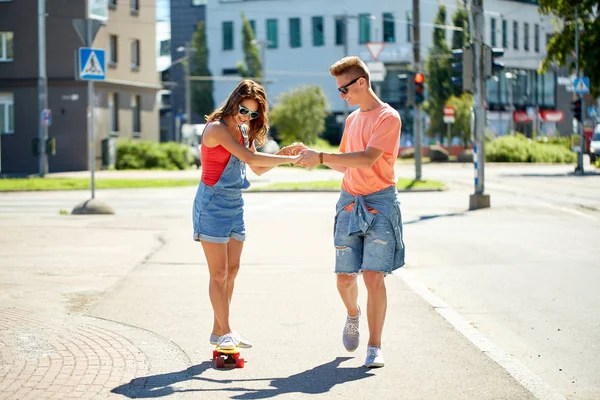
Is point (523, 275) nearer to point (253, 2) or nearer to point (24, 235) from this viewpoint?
point (24, 235)

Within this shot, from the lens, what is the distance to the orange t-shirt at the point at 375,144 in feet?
21.6

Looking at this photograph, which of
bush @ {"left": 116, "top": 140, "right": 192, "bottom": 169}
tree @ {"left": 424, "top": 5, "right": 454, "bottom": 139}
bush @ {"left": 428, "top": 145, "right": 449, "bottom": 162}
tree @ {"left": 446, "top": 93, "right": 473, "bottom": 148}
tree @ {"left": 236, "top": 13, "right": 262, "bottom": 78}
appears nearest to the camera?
bush @ {"left": 116, "top": 140, "right": 192, "bottom": 169}

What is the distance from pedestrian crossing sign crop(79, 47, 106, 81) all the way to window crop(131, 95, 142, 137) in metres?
32.6

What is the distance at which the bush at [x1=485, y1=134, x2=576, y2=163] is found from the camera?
54.1 metres

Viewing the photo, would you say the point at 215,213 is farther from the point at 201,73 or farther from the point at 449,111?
the point at 201,73

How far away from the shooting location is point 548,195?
26391 millimetres

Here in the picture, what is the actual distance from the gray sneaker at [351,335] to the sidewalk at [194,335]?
3.1 inches

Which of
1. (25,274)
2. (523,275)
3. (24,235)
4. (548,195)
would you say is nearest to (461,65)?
(548,195)

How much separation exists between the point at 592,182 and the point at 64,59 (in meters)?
23.9

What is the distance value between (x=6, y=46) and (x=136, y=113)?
25.7ft

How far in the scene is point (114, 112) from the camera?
50688 mm

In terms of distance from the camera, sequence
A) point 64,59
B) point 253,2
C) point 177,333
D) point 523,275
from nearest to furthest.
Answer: point 177,333
point 523,275
point 64,59
point 253,2

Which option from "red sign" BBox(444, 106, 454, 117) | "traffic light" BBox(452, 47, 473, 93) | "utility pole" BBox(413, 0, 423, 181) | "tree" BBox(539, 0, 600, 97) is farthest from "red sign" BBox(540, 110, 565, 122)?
"traffic light" BBox(452, 47, 473, 93)

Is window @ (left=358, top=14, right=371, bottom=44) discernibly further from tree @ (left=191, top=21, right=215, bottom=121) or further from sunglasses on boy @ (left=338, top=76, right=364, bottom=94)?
sunglasses on boy @ (left=338, top=76, right=364, bottom=94)
